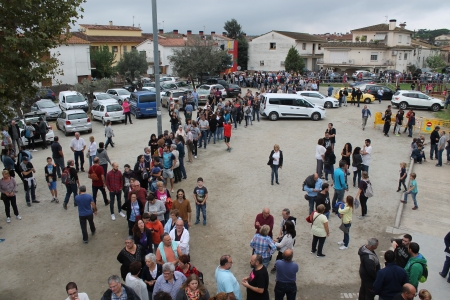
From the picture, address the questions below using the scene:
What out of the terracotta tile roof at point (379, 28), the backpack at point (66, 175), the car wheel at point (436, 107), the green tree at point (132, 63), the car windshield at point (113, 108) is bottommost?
the backpack at point (66, 175)

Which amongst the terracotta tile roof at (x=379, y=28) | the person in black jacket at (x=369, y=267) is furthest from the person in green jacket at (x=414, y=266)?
the terracotta tile roof at (x=379, y=28)

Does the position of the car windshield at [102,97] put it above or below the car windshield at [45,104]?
above

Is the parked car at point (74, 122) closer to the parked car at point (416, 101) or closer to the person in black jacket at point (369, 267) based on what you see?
the person in black jacket at point (369, 267)

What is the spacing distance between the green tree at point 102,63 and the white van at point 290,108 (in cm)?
2756

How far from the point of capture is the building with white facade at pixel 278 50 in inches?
2366

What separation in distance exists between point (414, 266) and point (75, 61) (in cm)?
4295

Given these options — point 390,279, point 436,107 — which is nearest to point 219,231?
point 390,279

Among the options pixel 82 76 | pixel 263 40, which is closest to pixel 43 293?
pixel 82 76

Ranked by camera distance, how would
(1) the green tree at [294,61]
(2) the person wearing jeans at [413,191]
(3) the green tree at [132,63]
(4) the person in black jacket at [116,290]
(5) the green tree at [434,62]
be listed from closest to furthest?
(4) the person in black jacket at [116,290]
(2) the person wearing jeans at [413,191]
(3) the green tree at [132,63]
(1) the green tree at [294,61]
(5) the green tree at [434,62]

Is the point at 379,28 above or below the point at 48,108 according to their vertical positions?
above

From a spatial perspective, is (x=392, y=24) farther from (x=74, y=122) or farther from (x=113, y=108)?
(x=74, y=122)

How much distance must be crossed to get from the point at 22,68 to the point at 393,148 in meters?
16.5

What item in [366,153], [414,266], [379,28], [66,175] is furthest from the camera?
[379,28]

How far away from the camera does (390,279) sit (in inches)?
243
